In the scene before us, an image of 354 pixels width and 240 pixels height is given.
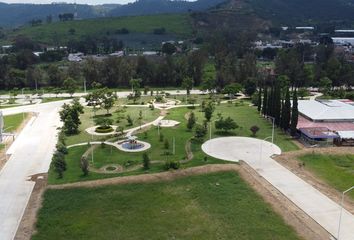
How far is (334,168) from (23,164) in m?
38.3

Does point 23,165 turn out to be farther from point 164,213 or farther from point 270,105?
point 270,105

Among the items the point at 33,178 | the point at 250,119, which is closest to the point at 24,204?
the point at 33,178

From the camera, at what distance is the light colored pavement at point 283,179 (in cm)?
3658

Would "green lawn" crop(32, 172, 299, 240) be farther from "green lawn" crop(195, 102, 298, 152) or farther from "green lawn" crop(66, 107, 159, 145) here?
"green lawn" crop(66, 107, 159, 145)

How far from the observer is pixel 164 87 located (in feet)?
392

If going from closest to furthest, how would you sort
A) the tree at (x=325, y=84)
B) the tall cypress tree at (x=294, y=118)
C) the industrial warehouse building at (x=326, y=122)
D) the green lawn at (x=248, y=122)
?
the industrial warehouse building at (x=326, y=122)
the green lawn at (x=248, y=122)
the tall cypress tree at (x=294, y=118)
the tree at (x=325, y=84)

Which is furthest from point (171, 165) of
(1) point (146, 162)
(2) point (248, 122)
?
(2) point (248, 122)

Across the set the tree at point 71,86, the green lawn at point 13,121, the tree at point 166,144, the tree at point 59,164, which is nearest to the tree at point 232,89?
the tree at point 71,86

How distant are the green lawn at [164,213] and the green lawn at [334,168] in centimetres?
994

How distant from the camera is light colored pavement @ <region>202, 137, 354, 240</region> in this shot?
36584mm

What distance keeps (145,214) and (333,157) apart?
2808 cm

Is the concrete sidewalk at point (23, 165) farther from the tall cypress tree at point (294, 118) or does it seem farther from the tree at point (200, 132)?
the tall cypress tree at point (294, 118)

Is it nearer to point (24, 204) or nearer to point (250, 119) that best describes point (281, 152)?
point (250, 119)

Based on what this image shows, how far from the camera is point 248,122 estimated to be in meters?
71.5
